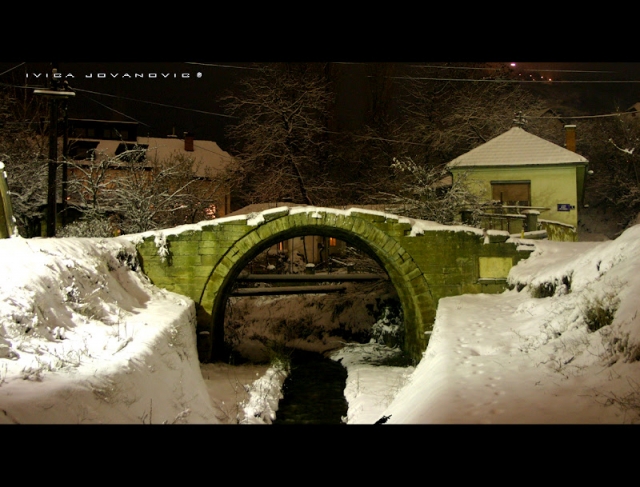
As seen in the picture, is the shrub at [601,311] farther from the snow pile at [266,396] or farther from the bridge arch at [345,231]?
the bridge arch at [345,231]

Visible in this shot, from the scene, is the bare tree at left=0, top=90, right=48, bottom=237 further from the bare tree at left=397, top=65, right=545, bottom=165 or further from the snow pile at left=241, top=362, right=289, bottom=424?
the bare tree at left=397, top=65, right=545, bottom=165

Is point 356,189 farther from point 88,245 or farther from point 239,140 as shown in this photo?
point 88,245

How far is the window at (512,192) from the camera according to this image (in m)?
21.1

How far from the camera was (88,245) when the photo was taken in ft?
33.6

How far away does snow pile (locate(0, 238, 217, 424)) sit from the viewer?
535 centimetres

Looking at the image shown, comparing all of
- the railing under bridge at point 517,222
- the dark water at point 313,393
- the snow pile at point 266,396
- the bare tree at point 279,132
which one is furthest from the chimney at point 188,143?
the snow pile at point 266,396

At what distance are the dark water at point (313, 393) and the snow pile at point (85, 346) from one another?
2.64m

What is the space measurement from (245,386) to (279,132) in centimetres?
1445

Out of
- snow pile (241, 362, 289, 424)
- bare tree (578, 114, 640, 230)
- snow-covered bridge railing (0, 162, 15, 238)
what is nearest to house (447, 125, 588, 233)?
snow pile (241, 362, 289, 424)

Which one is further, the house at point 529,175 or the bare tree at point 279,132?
the bare tree at point 279,132
